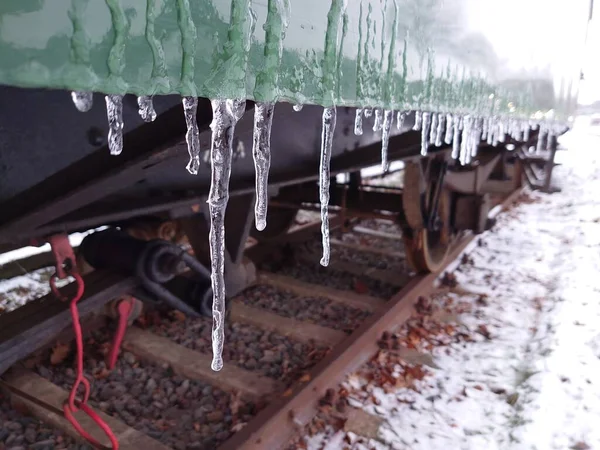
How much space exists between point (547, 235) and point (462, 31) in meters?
5.39

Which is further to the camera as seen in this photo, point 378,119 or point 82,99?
point 378,119

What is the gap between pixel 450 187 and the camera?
471 cm

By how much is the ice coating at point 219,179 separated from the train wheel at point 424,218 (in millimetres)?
2901

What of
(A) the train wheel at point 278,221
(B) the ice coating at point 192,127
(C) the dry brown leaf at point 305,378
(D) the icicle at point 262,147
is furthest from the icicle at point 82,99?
(A) the train wheel at point 278,221

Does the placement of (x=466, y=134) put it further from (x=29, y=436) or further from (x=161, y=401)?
(x=29, y=436)

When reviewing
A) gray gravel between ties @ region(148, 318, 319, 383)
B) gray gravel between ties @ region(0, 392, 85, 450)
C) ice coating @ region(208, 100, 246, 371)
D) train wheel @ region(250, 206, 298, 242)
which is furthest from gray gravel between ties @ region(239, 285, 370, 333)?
ice coating @ region(208, 100, 246, 371)

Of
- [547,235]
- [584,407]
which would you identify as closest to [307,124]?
[584,407]

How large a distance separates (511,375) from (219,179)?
2.84 m

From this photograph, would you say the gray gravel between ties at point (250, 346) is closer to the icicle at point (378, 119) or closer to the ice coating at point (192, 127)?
the icicle at point (378, 119)

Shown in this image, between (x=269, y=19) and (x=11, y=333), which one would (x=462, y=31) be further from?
(x=11, y=333)

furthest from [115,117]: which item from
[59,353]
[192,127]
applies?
[59,353]

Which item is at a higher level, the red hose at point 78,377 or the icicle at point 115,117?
the icicle at point 115,117

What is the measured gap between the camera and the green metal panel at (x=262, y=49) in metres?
0.65

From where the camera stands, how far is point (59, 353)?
125 inches
